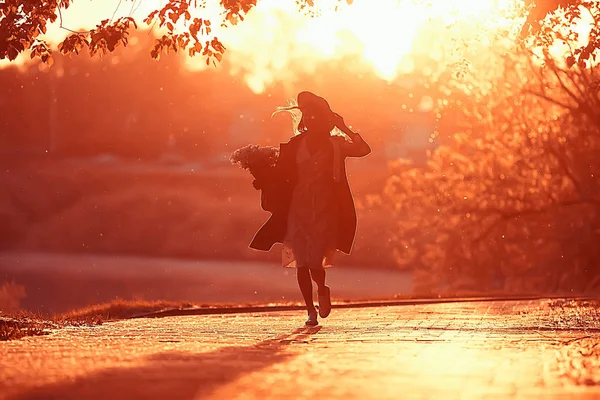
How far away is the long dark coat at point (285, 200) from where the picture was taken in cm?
1275

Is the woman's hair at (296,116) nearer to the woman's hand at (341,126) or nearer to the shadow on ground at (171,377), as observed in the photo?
the woman's hand at (341,126)

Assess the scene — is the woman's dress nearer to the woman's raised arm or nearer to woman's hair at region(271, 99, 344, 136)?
the woman's raised arm

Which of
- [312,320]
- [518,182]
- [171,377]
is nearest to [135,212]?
[518,182]

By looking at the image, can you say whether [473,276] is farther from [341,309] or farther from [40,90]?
[40,90]

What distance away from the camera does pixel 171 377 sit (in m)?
7.27

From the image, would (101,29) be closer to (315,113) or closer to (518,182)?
(315,113)

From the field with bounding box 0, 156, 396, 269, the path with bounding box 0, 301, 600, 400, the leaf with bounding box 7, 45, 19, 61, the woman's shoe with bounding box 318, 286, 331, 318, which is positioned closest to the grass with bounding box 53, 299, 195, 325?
the leaf with bounding box 7, 45, 19, 61

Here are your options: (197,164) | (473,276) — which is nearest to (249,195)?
(197,164)

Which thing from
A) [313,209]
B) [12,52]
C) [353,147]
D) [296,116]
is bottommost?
[313,209]

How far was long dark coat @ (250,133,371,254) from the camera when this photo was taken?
12.8 metres

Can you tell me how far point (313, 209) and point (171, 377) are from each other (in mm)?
5454

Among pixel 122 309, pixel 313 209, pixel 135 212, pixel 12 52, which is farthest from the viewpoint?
pixel 135 212

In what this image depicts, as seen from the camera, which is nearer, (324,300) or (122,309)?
(324,300)

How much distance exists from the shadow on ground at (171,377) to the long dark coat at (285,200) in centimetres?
359
